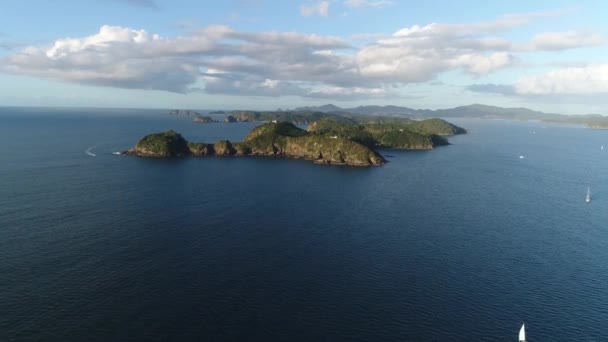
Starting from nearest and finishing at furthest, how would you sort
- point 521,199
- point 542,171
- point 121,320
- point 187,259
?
point 121,320 < point 187,259 < point 521,199 < point 542,171

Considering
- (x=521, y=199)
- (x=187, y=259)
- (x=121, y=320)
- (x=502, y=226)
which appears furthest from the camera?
(x=521, y=199)

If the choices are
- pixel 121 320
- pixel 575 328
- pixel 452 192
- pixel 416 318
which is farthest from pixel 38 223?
pixel 452 192

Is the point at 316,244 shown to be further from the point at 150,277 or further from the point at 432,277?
the point at 150,277

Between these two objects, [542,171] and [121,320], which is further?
[542,171]

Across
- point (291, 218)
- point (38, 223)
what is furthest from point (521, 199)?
point (38, 223)

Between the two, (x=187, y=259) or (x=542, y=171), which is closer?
(x=187, y=259)

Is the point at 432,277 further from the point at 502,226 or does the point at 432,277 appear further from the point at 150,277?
the point at 150,277
